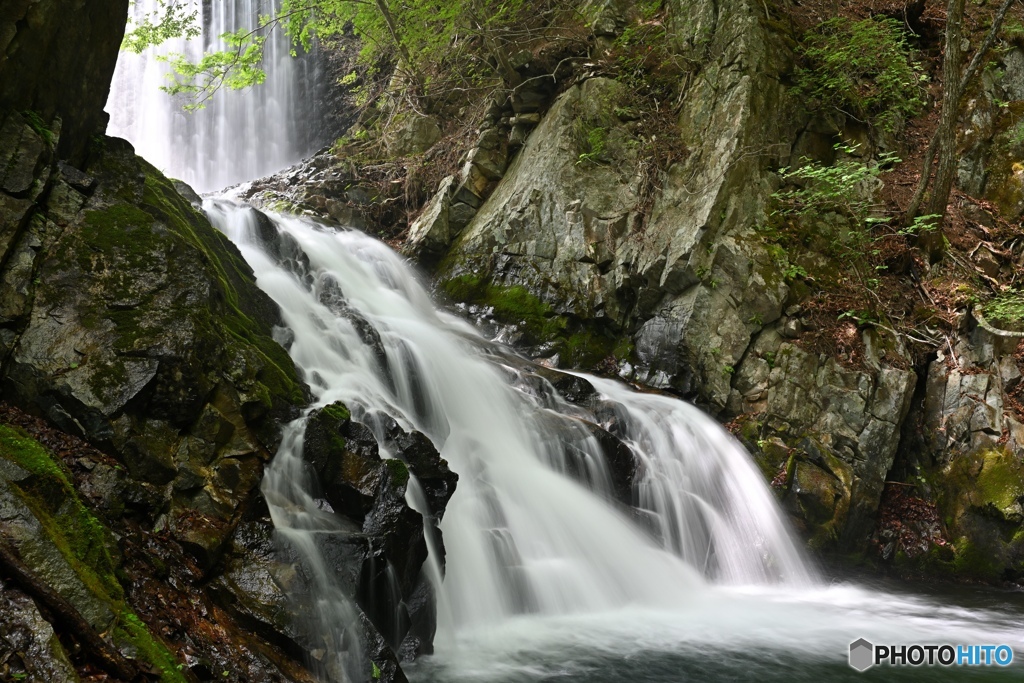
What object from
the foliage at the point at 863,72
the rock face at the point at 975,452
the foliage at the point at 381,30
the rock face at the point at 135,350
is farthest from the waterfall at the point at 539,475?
the foliage at the point at 863,72

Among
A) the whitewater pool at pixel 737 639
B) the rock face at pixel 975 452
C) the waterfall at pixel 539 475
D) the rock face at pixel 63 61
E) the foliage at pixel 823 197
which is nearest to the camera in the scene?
the rock face at pixel 63 61

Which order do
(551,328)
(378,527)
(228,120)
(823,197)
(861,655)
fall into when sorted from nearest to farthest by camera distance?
(378,527) < (861,655) < (823,197) < (551,328) < (228,120)

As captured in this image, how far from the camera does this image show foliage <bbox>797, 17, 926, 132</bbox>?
10.3 meters

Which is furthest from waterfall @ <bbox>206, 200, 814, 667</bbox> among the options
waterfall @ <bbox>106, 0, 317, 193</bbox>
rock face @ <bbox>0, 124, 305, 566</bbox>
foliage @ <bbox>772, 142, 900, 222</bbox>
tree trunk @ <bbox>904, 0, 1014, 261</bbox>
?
waterfall @ <bbox>106, 0, 317, 193</bbox>

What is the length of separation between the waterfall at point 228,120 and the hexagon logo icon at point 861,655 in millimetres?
16418

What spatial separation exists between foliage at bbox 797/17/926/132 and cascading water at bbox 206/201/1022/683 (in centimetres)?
570

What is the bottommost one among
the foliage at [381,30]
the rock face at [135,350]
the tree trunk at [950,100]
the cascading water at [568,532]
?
the cascading water at [568,532]

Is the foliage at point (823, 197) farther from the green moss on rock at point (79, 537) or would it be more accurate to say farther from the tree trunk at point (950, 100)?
the green moss on rock at point (79, 537)

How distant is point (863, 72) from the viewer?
35.5 feet

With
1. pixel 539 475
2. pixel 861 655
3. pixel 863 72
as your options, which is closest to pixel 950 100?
pixel 863 72

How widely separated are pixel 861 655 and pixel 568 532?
9.08 feet

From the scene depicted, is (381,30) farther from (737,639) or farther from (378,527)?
(737,639)

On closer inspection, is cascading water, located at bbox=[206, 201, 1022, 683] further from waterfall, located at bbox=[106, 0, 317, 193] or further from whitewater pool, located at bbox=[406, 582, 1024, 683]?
waterfall, located at bbox=[106, 0, 317, 193]

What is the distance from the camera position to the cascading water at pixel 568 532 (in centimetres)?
526
